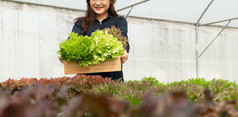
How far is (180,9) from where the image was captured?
43.8ft

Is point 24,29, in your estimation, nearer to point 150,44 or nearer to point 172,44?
point 150,44

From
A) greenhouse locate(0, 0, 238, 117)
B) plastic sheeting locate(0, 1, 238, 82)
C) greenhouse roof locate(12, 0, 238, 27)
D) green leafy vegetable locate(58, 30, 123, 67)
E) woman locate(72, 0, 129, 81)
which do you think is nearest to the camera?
greenhouse locate(0, 0, 238, 117)

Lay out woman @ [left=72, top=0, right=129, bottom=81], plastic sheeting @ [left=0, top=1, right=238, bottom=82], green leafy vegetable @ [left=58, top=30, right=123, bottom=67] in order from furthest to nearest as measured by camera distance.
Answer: plastic sheeting @ [left=0, top=1, right=238, bottom=82], woman @ [left=72, top=0, right=129, bottom=81], green leafy vegetable @ [left=58, top=30, right=123, bottom=67]

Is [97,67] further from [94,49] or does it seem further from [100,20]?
[100,20]

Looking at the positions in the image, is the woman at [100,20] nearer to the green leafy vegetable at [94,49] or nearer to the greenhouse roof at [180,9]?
the green leafy vegetable at [94,49]

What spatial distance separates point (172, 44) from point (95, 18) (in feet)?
34.5

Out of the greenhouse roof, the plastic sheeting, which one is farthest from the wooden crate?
the greenhouse roof

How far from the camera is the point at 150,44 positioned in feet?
44.6

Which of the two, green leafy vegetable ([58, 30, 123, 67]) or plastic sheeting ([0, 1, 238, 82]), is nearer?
green leafy vegetable ([58, 30, 123, 67])

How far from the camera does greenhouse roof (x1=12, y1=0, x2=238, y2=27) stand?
12.2 m

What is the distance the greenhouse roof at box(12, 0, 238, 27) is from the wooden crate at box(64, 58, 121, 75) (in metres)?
8.74

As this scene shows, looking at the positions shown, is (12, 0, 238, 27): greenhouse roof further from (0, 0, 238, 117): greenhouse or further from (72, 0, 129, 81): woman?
(72, 0, 129, 81): woman

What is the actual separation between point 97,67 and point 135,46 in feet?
33.5

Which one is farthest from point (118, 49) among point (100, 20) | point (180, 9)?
point (180, 9)
